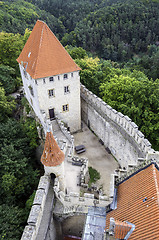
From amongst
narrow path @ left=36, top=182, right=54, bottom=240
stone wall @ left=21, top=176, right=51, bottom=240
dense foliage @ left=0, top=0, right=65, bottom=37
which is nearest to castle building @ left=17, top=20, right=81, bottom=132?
stone wall @ left=21, top=176, right=51, bottom=240

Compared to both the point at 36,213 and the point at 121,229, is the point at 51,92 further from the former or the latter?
the point at 121,229

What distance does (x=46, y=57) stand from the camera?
25.1 meters

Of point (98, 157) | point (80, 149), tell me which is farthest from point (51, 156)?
point (98, 157)

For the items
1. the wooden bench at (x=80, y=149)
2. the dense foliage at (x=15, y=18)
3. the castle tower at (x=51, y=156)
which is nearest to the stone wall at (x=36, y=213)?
the castle tower at (x=51, y=156)

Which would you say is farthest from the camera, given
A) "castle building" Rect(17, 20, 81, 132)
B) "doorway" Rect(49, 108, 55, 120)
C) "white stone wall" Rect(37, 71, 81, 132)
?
"doorway" Rect(49, 108, 55, 120)

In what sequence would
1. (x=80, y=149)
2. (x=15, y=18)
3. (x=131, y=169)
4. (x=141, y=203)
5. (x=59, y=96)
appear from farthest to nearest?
(x=15, y=18), (x=80, y=149), (x=59, y=96), (x=131, y=169), (x=141, y=203)

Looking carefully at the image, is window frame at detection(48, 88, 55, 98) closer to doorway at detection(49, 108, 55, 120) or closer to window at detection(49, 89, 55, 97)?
window at detection(49, 89, 55, 97)

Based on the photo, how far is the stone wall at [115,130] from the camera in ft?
70.2

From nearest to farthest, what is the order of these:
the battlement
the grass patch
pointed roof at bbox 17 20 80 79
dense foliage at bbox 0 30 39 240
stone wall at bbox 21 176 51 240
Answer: stone wall at bbox 21 176 51 240 → dense foliage at bbox 0 30 39 240 → the battlement → the grass patch → pointed roof at bbox 17 20 80 79

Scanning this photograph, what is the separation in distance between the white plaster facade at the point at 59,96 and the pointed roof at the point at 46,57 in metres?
0.79

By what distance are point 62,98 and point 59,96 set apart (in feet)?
2.04

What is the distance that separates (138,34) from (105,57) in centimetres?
2206

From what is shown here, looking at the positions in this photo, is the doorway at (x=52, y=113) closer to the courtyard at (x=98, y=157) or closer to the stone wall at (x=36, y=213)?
the courtyard at (x=98, y=157)

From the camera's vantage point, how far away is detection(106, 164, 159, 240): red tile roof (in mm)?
11328
